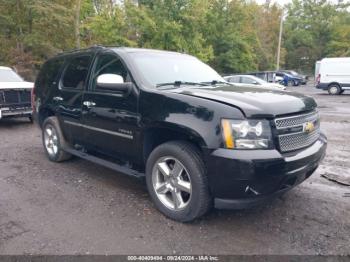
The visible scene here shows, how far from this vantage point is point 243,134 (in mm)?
2994

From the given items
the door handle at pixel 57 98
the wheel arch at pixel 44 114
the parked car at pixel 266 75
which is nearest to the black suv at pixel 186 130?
the door handle at pixel 57 98

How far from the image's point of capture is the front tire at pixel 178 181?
3.22 metres

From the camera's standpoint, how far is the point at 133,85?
3822 mm

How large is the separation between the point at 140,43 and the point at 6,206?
16.7 metres

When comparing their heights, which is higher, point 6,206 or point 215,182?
point 215,182

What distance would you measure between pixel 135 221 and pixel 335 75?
22566mm

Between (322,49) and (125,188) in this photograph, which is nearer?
(125,188)

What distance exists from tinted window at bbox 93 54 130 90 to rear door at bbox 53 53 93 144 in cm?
23

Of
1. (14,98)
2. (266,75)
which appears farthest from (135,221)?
(266,75)

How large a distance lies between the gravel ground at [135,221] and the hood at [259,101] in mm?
1228

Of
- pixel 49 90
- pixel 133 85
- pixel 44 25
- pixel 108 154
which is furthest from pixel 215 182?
pixel 44 25

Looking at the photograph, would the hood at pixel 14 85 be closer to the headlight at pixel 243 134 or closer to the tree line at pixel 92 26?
the tree line at pixel 92 26

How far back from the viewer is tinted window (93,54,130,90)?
13.4 feet

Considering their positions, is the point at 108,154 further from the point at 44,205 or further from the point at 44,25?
the point at 44,25
